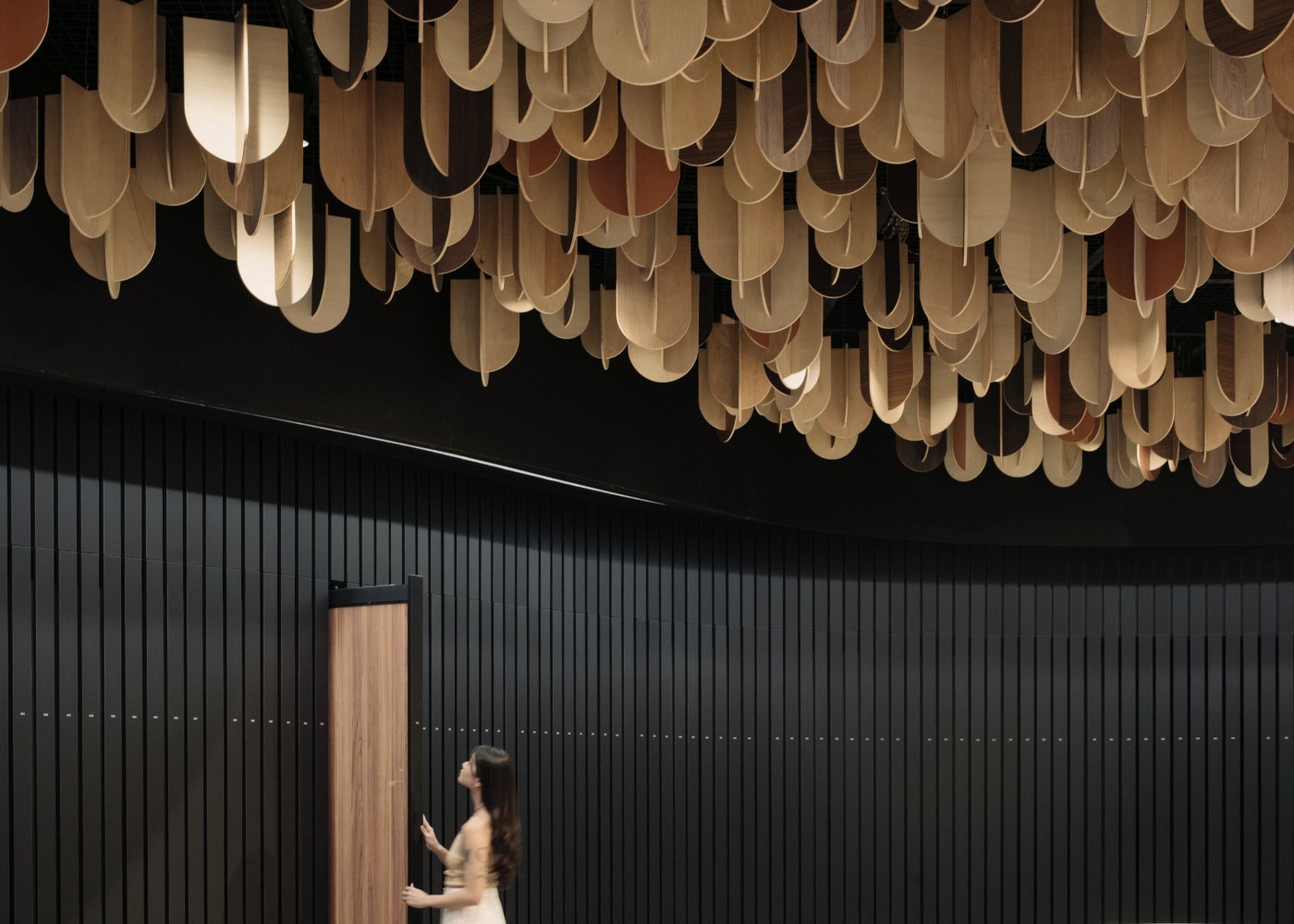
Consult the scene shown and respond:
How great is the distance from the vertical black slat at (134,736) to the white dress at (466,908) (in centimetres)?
117

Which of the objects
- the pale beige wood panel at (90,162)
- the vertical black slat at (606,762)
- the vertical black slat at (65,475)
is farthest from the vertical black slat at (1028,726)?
the pale beige wood panel at (90,162)

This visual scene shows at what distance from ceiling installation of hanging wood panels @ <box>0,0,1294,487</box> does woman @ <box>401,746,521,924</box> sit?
1.56m

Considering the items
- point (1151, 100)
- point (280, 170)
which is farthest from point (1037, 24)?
point (280, 170)

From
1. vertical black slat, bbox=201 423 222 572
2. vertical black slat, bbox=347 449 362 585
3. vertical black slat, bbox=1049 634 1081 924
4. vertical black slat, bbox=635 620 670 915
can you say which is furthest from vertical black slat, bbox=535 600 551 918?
vertical black slat, bbox=1049 634 1081 924

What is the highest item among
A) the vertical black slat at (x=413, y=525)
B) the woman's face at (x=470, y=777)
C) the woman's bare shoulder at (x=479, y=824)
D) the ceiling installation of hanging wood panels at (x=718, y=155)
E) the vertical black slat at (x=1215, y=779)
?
the ceiling installation of hanging wood panels at (x=718, y=155)

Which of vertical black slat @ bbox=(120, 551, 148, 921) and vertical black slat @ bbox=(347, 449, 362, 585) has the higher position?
vertical black slat @ bbox=(347, 449, 362, 585)

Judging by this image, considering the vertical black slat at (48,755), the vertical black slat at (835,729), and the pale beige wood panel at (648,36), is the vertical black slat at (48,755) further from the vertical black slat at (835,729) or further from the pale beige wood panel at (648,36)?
the vertical black slat at (835,729)

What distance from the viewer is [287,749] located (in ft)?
20.3

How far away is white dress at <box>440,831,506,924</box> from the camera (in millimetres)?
5273

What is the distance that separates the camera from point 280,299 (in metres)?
4.34

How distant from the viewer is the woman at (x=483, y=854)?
208 inches

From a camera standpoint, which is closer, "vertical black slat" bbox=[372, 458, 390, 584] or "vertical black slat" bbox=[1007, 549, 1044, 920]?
"vertical black slat" bbox=[372, 458, 390, 584]

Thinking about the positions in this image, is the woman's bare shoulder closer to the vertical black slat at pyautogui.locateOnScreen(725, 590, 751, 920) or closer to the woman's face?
the woman's face

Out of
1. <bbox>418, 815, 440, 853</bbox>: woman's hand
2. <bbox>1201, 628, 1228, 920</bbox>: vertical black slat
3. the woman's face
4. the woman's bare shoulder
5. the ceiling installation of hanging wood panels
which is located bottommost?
<bbox>1201, 628, 1228, 920</bbox>: vertical black slat
